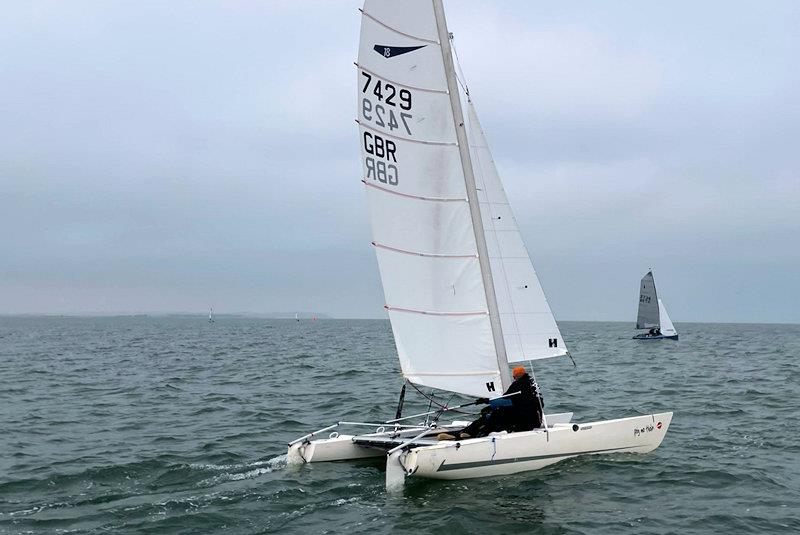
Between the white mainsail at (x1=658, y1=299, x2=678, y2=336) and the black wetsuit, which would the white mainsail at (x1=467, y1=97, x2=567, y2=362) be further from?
the white mainsail at (x1=658, y1=299, x2=678, y2=336)

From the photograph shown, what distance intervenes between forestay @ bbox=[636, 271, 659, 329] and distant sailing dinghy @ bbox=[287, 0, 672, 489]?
153 feet

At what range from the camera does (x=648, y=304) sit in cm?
5712

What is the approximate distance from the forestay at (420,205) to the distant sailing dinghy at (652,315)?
47.9m

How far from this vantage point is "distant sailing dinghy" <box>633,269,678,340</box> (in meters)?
55.9

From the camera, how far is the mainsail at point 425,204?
11109 mm

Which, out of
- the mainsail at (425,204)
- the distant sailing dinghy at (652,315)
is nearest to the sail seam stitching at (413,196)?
the mainsail at (425,204)

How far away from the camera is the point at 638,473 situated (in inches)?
429

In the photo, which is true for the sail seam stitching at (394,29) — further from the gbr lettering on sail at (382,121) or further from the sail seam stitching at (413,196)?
the sail seam stitching at (413,196)

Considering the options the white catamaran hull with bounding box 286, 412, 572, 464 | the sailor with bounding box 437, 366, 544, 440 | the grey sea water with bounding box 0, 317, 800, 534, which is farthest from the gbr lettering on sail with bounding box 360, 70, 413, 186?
the grey sea water with bounding box 0, 317, 800, 534

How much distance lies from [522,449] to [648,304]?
50108 mm

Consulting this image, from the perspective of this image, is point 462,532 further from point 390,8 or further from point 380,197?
point 390,8

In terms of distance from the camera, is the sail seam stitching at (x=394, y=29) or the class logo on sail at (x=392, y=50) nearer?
the sail seam stitching at (x=394, y=29)

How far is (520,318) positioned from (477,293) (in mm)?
1356

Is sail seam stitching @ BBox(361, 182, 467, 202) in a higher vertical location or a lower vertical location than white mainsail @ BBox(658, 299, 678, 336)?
higher
